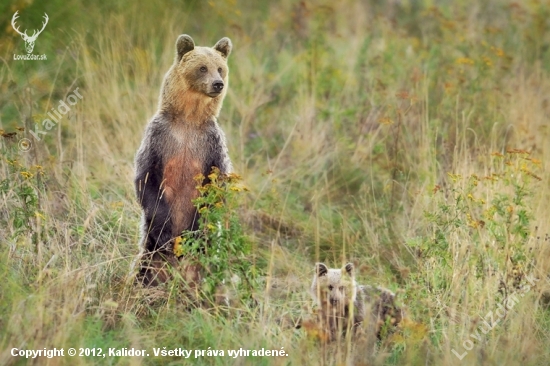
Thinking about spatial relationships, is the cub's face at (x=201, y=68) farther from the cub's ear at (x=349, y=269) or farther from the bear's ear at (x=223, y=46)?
the cub's ear at (x=349, y=269)

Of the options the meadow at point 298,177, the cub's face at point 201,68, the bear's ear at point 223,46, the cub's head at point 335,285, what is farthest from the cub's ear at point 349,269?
the bear's ear at point 223,46

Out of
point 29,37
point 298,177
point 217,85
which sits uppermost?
point 29,37

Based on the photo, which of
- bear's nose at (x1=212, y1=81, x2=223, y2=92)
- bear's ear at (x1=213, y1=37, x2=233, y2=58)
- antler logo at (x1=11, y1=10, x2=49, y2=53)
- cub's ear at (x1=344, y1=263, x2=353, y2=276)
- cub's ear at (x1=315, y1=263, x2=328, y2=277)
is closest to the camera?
cub's ear at (x1=344, y1=263, x2=353, y2=276)

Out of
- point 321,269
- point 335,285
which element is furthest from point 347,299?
point 321,269

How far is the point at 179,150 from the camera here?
720cm

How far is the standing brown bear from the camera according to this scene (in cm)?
712

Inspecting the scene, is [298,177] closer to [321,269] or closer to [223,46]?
[223,46]

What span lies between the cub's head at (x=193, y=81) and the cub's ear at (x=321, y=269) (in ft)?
5.34

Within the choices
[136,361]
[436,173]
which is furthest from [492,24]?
[136,361]

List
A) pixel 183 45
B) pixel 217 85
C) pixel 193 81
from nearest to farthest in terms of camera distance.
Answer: pixel 217 85
pixel 193 81
pixel 183 45

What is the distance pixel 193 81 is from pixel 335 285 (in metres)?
2.06

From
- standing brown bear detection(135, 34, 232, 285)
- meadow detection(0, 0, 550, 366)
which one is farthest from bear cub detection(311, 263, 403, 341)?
standing brown bear detection(135, 34, 232, 285)

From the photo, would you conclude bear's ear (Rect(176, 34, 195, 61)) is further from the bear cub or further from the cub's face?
the bear cub

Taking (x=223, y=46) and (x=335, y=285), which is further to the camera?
(x=223, y=46)
